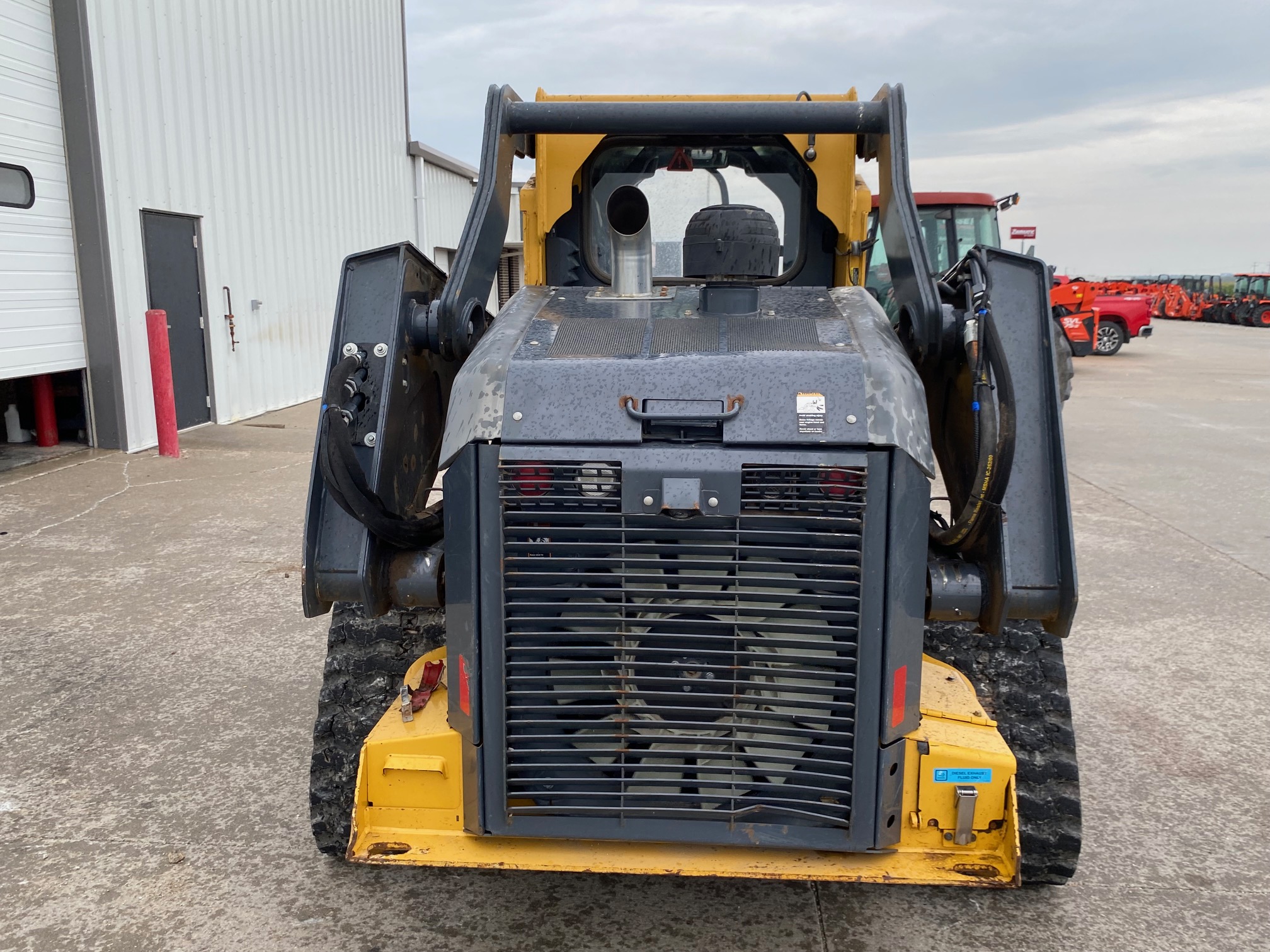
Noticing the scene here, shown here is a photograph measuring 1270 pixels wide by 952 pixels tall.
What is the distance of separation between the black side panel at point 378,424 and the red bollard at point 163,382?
22.3 ft

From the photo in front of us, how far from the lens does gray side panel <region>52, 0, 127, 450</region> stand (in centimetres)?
857

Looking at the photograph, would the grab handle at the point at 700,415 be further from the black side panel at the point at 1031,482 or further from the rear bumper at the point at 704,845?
the rear bumper at the point at 704,845

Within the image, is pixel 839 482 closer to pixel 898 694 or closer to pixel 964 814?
pixel 898 694

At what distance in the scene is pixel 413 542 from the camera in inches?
108

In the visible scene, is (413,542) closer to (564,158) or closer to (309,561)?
(309,561)

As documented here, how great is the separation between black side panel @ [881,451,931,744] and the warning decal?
0.18 m

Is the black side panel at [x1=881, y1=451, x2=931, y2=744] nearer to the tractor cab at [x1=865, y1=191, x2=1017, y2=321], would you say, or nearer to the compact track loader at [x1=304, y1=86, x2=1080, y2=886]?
the compact track loader at [x1=304, y1=86, x2=1080, y2=886]

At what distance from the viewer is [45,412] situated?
9.23 m

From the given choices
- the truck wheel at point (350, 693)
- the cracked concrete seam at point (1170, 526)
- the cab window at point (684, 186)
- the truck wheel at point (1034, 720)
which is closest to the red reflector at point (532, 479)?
the truck wheel at point (350, 693)

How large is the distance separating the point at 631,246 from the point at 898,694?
1589 mm

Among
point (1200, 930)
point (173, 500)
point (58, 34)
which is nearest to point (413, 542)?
point (1200, 930)

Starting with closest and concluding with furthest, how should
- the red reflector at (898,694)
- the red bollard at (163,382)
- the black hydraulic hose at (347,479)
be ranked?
the red reflector at (898,694)
the black hydraulic hose at (347,479)
the red bollard at (163,382)

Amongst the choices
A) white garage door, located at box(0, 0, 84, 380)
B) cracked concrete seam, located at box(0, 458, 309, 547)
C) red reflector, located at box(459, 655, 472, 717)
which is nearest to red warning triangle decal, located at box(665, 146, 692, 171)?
red reflector, located at box(459, 655, 472, 717)

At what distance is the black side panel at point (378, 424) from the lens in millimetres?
2676
